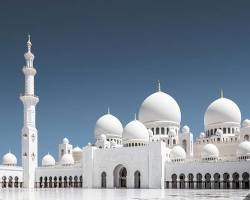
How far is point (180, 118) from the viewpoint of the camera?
147 feet

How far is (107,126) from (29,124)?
329 inches

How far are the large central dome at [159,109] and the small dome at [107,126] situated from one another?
10.9 ft

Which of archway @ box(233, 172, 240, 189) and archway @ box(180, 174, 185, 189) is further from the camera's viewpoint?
archway @ box(180, 174, 185, 189)

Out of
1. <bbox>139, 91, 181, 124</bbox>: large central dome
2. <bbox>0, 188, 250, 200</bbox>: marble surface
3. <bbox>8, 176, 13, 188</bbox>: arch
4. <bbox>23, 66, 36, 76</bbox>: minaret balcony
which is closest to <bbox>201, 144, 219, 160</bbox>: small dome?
<bbox>139, 91, 181, 124</bbox>: large central dome

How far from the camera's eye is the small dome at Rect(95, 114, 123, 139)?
4619cm

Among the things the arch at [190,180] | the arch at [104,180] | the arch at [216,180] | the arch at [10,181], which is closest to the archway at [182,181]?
the arch at [190,180]

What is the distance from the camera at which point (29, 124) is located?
4197cm

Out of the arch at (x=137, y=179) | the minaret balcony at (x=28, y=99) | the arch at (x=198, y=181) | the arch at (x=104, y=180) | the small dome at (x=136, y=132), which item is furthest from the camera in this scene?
the minaret balcony at (x=28, y=99)

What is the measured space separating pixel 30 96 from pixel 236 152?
19.2 m

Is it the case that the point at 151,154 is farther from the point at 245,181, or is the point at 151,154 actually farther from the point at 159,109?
the point at 245,181

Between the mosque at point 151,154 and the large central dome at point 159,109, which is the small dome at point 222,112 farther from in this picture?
the large central dome at point 159,109

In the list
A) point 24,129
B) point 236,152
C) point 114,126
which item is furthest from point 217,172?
point 24,129

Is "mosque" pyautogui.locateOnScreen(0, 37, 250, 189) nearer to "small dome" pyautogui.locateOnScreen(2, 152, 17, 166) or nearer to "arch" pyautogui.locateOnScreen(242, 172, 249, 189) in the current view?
"arch" pyautogui.locateOnScreen(242, 172, 249, 189)

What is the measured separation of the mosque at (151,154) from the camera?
35.6 metres
